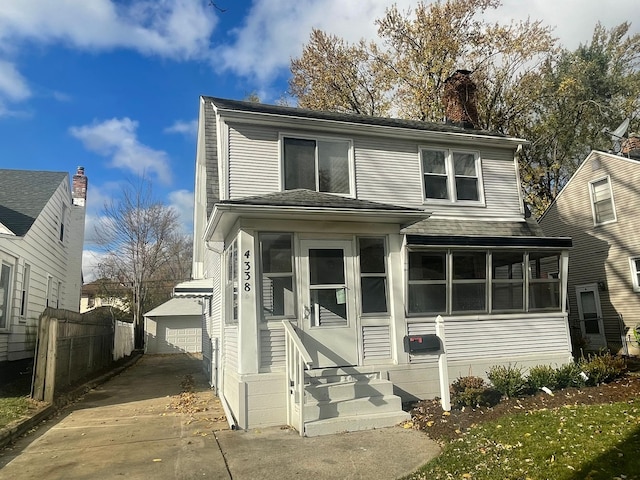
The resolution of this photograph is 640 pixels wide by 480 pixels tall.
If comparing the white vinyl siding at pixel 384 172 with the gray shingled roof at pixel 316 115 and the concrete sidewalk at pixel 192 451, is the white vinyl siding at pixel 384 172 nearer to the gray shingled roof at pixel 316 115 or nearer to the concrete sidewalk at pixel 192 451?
the gray shingled roof at pixel 316 115

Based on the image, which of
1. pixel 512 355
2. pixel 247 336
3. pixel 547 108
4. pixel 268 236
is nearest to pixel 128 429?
Answer: pixel 247 336

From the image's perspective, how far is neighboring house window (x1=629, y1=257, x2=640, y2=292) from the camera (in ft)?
46.1

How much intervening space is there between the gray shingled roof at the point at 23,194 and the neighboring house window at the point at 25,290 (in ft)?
3.64

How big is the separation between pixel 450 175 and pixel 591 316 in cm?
944

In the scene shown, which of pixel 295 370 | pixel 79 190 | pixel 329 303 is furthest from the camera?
pixel 79 190

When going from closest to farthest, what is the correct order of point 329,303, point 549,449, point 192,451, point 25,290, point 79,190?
point 549,449 < point 192,451 < point 329,303 < point 25,290 < point 79,190

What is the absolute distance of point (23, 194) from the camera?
1277 centimetres

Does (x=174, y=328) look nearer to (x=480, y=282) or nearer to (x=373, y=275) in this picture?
(x=373, y=275)

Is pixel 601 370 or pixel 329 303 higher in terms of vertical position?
pixel 329 303

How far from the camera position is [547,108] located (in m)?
23.1

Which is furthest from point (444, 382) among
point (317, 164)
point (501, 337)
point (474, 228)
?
point (317, 164)

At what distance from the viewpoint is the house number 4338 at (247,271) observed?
720 cm

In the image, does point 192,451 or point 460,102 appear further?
point 460,102

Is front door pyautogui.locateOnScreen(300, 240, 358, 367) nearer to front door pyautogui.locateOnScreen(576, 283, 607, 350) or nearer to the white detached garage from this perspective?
front door pyautogui.locateOnScreen(576, 283, 607, 350)
